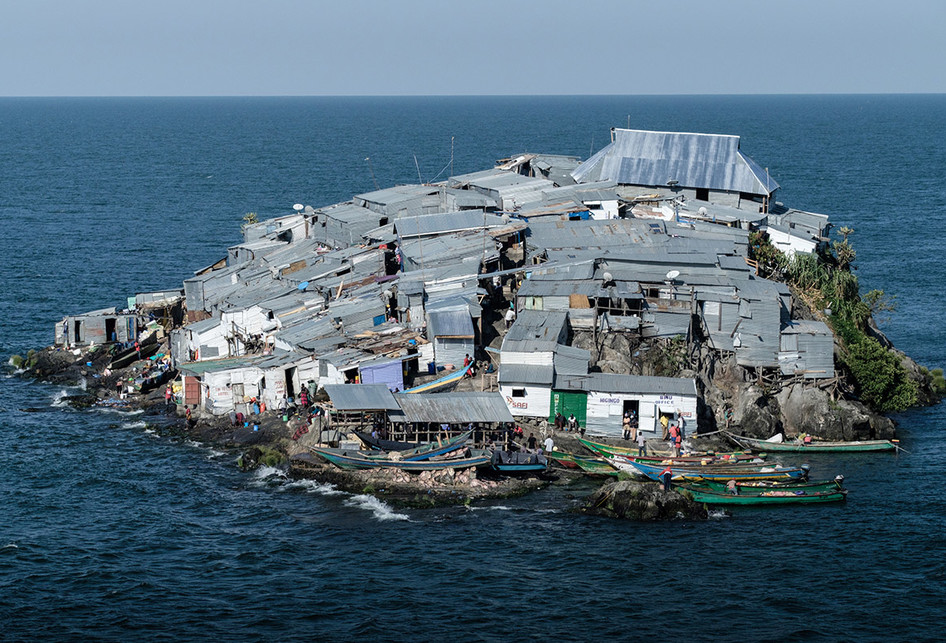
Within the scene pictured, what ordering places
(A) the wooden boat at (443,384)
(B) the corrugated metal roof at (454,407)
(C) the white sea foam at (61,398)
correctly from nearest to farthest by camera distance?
1. (B) the corrugated metal roof at (454,407)
2. (A) the wooden boat at (443,384)
3. (C) the white sea foam at (61,398)

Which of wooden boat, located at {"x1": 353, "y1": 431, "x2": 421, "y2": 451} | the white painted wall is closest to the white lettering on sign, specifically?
the white painted wall

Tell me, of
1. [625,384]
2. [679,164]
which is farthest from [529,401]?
[679,164]

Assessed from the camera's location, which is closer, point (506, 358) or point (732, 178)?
point (506, 358)

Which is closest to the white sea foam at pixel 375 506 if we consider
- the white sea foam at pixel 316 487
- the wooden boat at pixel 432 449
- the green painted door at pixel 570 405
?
the white sea foam at pixel 316 487

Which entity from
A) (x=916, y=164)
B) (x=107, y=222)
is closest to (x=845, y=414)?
(x=107, y=222)

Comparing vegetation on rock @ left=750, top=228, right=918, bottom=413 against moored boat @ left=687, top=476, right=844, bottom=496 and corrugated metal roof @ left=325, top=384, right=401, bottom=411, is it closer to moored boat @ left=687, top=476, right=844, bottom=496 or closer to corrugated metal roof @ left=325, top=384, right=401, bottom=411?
moored boat @ left=687, top=476, right=844, bottom=496

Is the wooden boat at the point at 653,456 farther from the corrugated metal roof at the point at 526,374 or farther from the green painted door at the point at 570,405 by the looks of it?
the corrugated metal roof at the point at 526,374

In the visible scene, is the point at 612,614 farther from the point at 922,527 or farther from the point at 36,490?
the point at 36,490
